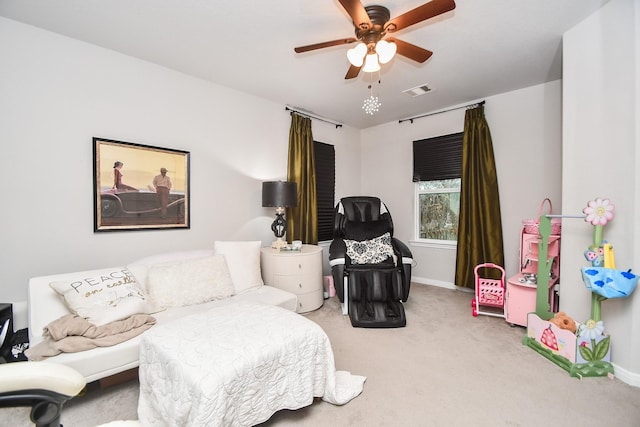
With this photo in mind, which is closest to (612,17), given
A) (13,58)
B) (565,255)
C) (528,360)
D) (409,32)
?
(409,32)

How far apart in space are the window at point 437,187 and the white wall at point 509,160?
0.11m

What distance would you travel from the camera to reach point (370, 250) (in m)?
3.19

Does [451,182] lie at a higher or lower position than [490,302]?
higher

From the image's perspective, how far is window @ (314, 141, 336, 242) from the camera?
4.04 m

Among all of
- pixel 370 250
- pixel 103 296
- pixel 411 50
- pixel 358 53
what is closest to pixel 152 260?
pixel 103 296

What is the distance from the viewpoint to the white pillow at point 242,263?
2549 millimetres

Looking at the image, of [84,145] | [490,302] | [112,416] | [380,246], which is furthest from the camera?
[380,246]

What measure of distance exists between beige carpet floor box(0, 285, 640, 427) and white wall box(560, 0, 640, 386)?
0.20 metres

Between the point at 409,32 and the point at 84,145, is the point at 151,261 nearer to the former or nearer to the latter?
the point at 84,145

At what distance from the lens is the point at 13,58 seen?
1.93 metres

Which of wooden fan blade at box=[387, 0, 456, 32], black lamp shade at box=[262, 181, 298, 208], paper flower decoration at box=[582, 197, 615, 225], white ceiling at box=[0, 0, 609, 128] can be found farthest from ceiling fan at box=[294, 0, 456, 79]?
paper flower decoration at box=[582, 197, 615, 225]

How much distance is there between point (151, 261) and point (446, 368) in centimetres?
246

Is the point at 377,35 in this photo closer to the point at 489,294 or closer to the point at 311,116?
the point at 311,116

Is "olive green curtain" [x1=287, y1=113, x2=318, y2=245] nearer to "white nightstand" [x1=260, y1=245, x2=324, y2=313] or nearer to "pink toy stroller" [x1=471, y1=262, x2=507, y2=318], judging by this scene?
"white nightstand" [x1=260, y1=245, x2=324, y2=313]
